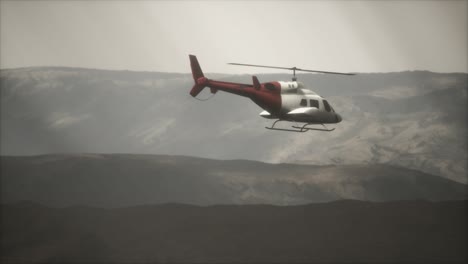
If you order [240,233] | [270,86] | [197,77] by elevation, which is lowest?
[240,233]

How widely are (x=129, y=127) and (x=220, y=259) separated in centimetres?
13177

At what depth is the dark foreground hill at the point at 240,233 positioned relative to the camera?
3959cm

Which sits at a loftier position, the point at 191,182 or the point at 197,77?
the point at 191,182

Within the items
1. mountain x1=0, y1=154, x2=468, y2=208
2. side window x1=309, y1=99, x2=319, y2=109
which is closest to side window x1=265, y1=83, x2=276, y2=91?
side window x1=309, y1=99, x2=319, y2=109

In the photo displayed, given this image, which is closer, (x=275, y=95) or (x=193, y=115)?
(x=275, y=95)

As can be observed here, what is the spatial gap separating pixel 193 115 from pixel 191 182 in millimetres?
99906

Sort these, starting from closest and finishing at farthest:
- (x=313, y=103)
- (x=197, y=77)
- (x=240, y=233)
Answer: (x=197, y=77)
(x=313, y=103)
(x=240, y=233)

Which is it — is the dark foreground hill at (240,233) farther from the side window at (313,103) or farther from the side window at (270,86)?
the side window at (270,86)

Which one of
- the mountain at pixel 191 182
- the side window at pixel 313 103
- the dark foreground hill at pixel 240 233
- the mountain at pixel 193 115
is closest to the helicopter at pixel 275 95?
the side window at pixel 313 103

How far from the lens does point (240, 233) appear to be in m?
43.1

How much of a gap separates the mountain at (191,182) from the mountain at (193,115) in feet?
159

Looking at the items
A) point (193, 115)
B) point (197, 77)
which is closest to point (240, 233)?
point (197, 77)

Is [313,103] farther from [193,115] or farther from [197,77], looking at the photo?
[193,115]

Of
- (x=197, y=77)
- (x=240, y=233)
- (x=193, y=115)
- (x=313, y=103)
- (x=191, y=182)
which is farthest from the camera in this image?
(x=193, y=115)
